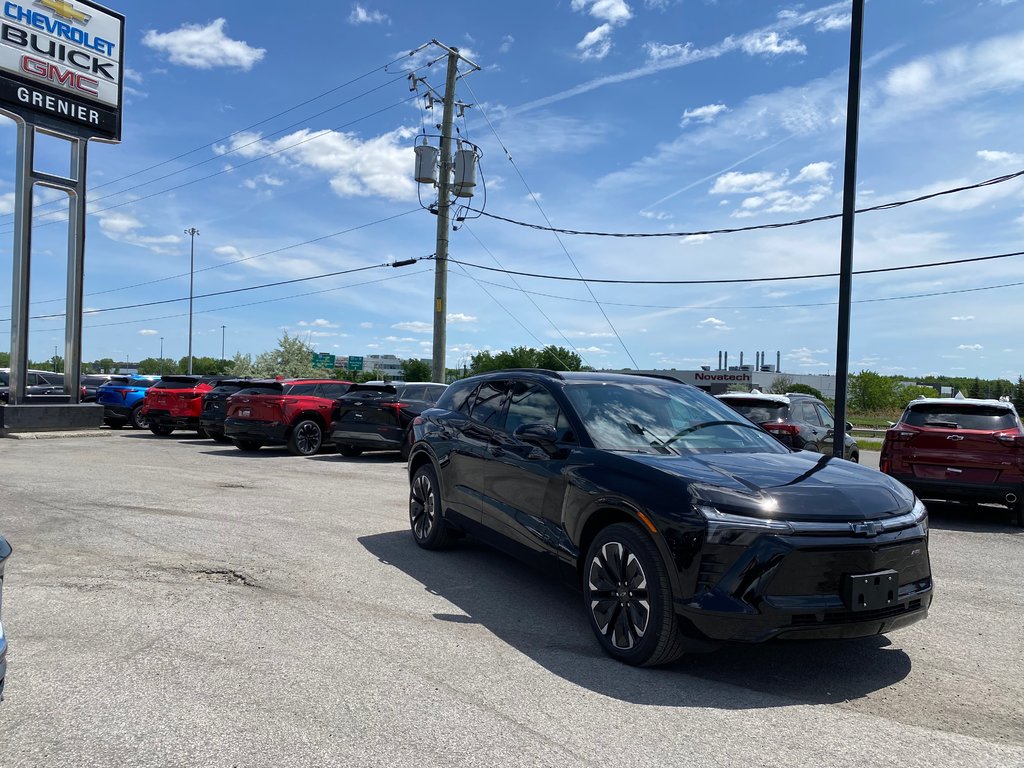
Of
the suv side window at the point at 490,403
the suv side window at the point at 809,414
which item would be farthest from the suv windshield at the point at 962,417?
Answer: the suv side window at the point at 490,403

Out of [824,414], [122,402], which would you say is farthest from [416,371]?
[824,414]

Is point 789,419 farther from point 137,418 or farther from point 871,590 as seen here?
point 137,418

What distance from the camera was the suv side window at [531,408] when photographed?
5383mm

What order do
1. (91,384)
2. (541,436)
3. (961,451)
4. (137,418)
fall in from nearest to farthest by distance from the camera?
(541,436)
(961,451)
(137,418)
(91,384)

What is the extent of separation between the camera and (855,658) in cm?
438

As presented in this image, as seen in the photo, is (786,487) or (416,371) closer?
(786,487)

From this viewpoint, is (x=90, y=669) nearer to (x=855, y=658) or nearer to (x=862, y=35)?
(x=855, y=658)

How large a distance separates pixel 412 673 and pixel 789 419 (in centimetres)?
946

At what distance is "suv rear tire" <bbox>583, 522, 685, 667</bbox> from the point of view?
12.9ft

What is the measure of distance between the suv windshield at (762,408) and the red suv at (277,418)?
846 centimetres

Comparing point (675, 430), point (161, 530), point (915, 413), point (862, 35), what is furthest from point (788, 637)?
point (862, 35)

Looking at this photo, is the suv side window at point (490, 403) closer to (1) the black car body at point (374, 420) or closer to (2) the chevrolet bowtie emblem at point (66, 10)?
(1) the black car body at point (374, 420)

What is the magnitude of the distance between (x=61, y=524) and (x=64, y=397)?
15.0 metres

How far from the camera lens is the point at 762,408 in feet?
39.2
